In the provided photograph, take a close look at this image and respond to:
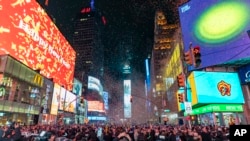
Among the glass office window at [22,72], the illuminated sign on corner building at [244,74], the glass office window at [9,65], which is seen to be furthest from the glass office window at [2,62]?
the illuminated sign on corner building at [244,74]

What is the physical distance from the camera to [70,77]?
79.7m

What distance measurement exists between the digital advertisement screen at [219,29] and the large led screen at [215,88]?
2982mm

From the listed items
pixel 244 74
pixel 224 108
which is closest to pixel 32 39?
pixel 224 108

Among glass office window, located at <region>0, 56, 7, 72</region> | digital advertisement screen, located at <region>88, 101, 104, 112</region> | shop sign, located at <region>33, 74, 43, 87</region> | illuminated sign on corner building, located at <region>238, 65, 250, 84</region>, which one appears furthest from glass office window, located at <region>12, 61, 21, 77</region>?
digital advertisement screen, located at <region>88, 101, 104, 112</region>

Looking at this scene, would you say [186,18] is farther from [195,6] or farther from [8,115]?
[8,115]

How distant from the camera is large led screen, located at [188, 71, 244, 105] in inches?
1553

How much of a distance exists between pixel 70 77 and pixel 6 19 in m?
43.4

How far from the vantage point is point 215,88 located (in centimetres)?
4025

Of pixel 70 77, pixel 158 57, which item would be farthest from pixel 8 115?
pixel 158 57

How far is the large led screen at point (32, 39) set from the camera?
3866cm

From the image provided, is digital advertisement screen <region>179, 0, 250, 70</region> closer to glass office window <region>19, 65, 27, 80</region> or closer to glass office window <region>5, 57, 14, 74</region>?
glass office window <region>19, 65, 27, 80</region>

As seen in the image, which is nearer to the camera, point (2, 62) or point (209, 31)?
point (2, 62)

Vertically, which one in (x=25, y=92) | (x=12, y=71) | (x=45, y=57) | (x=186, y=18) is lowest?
(x=25, y=92)

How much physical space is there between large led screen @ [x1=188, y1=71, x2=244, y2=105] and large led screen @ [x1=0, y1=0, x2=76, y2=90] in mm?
36605
